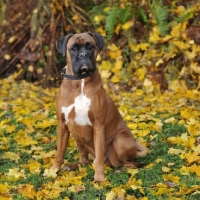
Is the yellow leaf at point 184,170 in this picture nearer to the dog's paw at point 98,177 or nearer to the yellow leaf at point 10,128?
the dog's paw at point 98,177

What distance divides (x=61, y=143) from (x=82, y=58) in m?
0.92

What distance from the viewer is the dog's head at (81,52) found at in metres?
4.37

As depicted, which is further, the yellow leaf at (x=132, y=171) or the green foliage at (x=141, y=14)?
the green foliage at (x=141, y=14)

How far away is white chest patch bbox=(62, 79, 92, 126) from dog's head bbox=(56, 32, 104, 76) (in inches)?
7.1

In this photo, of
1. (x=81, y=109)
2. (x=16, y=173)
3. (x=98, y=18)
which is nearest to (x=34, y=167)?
(x=16, y=173)

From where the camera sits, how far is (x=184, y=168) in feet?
14.9

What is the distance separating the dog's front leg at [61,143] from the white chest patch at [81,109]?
21 cm

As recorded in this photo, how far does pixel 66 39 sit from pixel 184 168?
1642 mm

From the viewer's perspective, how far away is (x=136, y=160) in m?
5.03

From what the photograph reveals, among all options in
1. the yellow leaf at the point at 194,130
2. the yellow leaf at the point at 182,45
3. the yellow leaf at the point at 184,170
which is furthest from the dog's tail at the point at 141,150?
the yellow leaf at the point at 182,45

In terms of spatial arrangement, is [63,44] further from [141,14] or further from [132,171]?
[141,14]

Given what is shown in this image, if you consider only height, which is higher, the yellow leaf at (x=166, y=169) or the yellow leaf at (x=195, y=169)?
the yellow leaf at (x=195, y=169)

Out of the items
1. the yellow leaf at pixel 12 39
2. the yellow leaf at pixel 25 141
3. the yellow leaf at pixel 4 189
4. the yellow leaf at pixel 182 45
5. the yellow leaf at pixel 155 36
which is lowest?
the yellow leaf at pixel 25 141

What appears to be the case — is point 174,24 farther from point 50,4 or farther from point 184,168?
point 184,168
